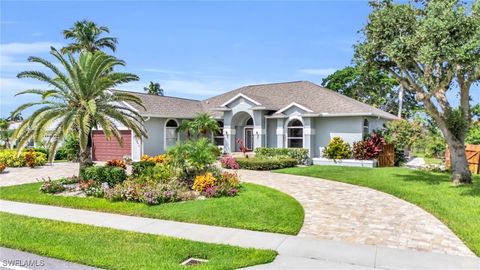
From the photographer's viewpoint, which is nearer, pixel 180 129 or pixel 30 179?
pixel 30 179

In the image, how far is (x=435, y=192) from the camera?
1361 cm

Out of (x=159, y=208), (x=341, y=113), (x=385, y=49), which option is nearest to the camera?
(x=159, y=208)

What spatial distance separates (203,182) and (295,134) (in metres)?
15.4

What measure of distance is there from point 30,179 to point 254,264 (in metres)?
16.7

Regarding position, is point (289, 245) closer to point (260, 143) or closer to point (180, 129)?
point (260, 143)

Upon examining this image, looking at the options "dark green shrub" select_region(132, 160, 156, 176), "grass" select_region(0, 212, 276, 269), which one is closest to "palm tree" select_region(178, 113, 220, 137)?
"dark green shrub" select_region(132, 160, 156, 176)

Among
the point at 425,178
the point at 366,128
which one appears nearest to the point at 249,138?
the point at 366,128

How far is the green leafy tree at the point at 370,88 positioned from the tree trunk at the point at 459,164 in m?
35.5

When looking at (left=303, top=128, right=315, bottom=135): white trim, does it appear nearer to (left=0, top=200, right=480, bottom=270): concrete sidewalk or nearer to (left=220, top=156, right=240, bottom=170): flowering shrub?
(left=220, top=156, right=240, bottom=170): flowering shrub

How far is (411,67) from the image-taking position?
53.1 feet

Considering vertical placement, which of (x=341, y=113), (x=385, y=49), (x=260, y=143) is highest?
(x=385, y=49)

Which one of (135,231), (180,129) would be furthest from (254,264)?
(180,129)

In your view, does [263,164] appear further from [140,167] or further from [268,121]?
[140,167]

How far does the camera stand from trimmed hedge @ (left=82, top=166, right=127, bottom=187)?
14.5m
